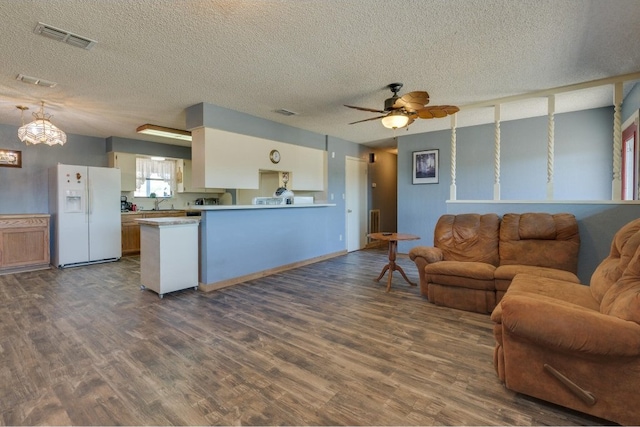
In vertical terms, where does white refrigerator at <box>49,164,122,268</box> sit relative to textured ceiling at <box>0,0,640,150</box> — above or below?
below

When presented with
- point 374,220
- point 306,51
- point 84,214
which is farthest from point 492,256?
point 84,214

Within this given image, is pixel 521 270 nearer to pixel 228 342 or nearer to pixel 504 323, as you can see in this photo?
pixel 504 323

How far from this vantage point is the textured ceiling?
2.07 meters

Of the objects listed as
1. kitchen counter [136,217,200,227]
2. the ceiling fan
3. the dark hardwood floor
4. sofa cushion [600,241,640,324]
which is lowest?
the dark hardwood floor

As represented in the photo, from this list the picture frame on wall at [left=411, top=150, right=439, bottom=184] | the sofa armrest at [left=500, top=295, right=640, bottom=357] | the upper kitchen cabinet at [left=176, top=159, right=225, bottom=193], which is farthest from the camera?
the upper kitchen cabinet at [left=176, top=159, right=225, bottom=193]

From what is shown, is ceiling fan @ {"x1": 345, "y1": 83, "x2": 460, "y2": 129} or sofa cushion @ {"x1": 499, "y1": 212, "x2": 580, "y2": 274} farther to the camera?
sofa cushion @ {"x1": 499, "y1": 212, "x2": 580, "y2": 274}

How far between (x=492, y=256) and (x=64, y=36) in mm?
4574

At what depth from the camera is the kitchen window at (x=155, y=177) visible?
22.7 ft

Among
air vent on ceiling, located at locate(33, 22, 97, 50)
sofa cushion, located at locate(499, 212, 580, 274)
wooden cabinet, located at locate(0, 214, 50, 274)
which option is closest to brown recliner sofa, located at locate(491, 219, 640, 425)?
sofa cushion, located at locate(499, 212, 580, 274)

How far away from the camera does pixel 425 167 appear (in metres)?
5.98

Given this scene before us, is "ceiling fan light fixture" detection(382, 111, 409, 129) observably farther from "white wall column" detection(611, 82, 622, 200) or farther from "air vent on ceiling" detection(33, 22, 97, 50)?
"air vent on ceiling" detection(33, 22, 97, 50)

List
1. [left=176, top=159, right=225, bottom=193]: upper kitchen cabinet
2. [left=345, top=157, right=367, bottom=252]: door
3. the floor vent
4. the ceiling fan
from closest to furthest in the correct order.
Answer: the ceiling fan < [left=345, top=157, right=367, bottom=252]: door < [left=176, top=159, right=225, bottom=193]: upper kitchen cabinet < the floor vent

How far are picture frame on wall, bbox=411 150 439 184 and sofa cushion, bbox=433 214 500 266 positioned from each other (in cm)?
221

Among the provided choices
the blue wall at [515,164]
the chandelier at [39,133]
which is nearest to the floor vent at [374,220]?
the blue wall at [515,164]
